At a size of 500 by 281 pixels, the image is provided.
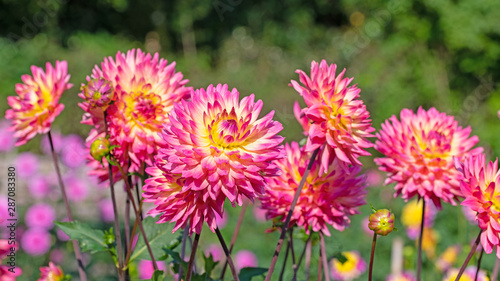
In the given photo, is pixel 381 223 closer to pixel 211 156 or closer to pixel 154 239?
pixel 211 156

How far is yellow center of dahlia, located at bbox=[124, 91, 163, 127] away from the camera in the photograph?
877mm

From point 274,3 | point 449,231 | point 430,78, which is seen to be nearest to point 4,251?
point 449,231

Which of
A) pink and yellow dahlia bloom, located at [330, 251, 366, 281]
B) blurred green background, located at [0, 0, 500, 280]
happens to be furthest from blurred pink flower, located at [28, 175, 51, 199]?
pink and yellow dahlia bloom, located at [330, 251, 366, 281]

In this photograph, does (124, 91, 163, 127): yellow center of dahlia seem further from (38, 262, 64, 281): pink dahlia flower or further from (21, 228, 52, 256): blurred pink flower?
(21, 228, 52, 256): blurred pink flower

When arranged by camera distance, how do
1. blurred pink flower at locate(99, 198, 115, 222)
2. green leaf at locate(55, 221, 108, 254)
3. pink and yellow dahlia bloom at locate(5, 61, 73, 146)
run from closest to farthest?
1. green leaf at locate(55, 221, 108, 254)
2. pink and yellow dahlia bloom at locate(5, 61, 73, 146)
3. blurred pink flower at locate(99, 198, 115, 222)

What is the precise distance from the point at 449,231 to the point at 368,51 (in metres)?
3.41

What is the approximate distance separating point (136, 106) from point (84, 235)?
0.23 metres

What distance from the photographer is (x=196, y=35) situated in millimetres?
9094

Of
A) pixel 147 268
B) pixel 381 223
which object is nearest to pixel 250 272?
pixel 381 223

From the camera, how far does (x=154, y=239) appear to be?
0.97 m

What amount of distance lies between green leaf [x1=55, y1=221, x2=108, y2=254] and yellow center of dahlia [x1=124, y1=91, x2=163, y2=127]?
0.20 m

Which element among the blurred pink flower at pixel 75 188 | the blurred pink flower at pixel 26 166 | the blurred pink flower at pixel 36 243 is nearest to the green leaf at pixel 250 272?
the blurred pink flower at pixel 36 243

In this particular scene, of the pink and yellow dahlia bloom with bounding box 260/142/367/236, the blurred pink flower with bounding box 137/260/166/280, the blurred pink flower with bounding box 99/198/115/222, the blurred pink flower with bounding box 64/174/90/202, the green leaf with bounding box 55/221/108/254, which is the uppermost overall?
the blurred pink flower with bounding box 64/174/90/202

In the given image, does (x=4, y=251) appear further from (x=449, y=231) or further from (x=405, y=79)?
(x=405, y=79)
